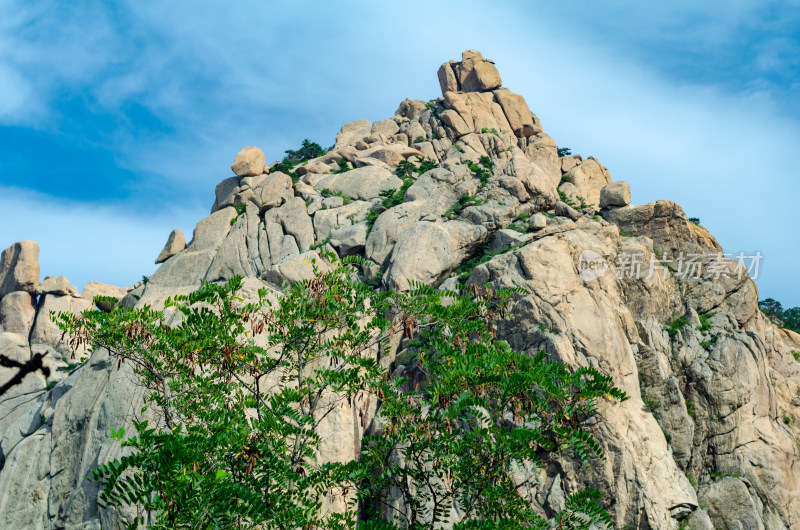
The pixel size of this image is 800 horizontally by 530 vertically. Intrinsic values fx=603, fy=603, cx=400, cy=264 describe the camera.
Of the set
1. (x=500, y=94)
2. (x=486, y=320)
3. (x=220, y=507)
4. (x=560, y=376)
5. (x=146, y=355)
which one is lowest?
(x=220, y=507)

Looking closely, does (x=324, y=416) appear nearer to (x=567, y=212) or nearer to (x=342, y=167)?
(x=567, y=212)

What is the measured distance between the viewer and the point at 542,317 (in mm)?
30047

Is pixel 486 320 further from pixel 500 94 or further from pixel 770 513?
pixel 500 94

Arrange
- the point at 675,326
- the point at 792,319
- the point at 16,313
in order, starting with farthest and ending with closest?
the point at 792,319
the point at 16,313
the point at 675,326

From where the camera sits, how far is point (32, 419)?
29906mm

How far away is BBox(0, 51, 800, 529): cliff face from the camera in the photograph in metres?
27.1

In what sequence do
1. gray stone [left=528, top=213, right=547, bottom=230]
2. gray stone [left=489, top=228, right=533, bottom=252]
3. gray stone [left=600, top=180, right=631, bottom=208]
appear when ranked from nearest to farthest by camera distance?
gray stone [left=489, top=228, right=533, bottom=252] → gray stone [left=528, top=213, right=547, bottom=230] → gray stone [left=600, top=180, right=631, bottom=208]

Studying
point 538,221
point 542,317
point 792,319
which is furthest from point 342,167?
point 792,319

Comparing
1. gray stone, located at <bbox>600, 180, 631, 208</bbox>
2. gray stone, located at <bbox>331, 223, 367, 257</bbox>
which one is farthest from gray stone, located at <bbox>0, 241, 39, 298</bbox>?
gray stone, located at <bbox>600, 180, 631, 208</bbox>

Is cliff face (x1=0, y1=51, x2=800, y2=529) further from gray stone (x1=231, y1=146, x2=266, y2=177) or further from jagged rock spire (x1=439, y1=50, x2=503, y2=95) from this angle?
jagged rock spire (x1=439, y1=50, x2=503, y2=95)

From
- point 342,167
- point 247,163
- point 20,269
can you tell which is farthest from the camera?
point 342,167

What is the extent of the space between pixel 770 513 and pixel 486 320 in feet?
76.9

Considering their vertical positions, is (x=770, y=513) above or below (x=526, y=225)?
below

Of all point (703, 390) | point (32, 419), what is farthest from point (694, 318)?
point (32, 419)
